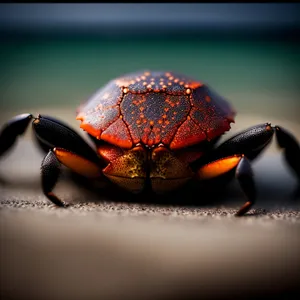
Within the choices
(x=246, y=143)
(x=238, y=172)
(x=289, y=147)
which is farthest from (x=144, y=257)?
(x=289, y=147)

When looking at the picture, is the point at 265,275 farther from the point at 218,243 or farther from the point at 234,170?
the point at 234,170

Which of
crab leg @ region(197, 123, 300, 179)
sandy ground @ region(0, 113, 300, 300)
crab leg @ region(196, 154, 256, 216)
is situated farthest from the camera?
crab leg @ region(197, 123, 300, 179)

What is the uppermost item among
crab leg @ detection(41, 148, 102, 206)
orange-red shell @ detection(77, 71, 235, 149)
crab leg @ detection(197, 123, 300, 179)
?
orange-red shell @ detection(77, 71, 235, 149)

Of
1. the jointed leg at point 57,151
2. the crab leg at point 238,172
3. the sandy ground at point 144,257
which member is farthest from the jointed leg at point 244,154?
the jointed leg at point 57,151

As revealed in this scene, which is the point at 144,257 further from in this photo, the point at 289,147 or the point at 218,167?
the point at 289,147

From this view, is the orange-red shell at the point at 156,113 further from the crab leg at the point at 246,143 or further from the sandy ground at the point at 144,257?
the sandy ground at the point at 144,257

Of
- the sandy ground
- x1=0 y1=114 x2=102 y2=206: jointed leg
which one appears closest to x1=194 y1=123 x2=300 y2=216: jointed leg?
the sandy ground

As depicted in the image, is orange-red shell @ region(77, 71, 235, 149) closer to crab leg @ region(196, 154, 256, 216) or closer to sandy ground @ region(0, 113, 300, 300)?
crab leg @ region(196, 154, 256, 216)
